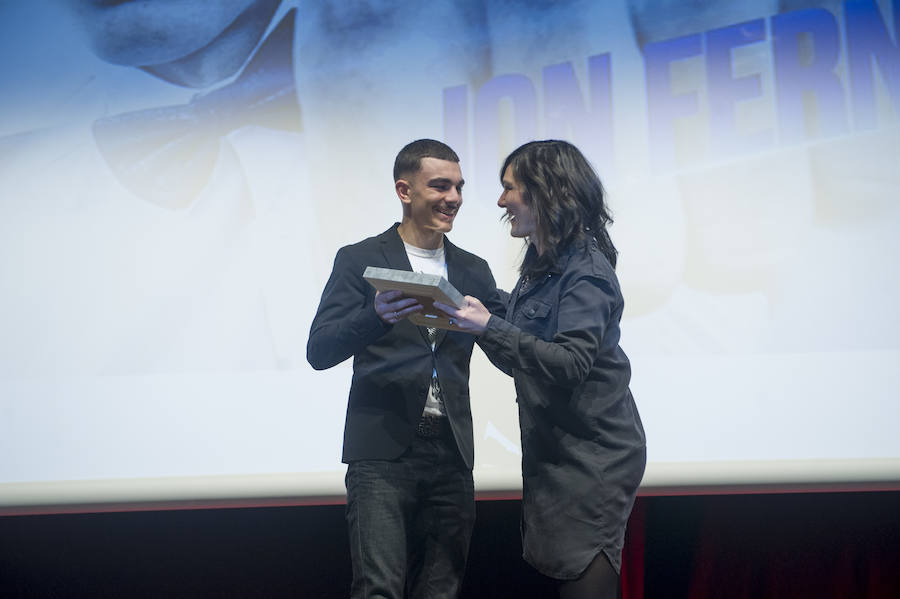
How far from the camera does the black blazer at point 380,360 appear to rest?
1.56m

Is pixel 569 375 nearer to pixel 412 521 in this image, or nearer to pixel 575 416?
pixel 575 416

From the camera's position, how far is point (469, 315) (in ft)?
Answer: 4.33

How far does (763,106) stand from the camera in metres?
2.33

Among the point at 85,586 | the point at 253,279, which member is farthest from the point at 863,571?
the point at 85,586

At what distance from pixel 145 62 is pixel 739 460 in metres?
2.28

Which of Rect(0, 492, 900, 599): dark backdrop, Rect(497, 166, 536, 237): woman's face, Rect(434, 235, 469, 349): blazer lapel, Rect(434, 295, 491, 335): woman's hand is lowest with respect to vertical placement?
Rect(0, 492, 900, 599): dark backdrop

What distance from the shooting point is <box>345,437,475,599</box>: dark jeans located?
5.00ft

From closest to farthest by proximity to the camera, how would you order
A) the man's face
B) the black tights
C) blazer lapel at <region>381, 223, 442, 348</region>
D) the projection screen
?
the black tights
blazer lapel at <region>381, 223, 442, 348</region>
the man's face
the projection screen

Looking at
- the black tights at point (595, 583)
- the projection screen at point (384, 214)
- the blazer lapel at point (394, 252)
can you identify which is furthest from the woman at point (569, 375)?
the projection screen at point (384, 214)

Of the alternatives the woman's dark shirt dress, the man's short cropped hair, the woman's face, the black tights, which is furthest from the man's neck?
the black tights

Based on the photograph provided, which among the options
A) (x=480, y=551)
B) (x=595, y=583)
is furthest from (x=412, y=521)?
(x=480, y=551)

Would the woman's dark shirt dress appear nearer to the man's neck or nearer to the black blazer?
the black blazer

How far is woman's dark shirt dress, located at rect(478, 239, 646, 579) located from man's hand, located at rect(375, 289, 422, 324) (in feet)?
0.51

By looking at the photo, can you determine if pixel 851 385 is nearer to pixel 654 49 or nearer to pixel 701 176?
pixel 701 176
